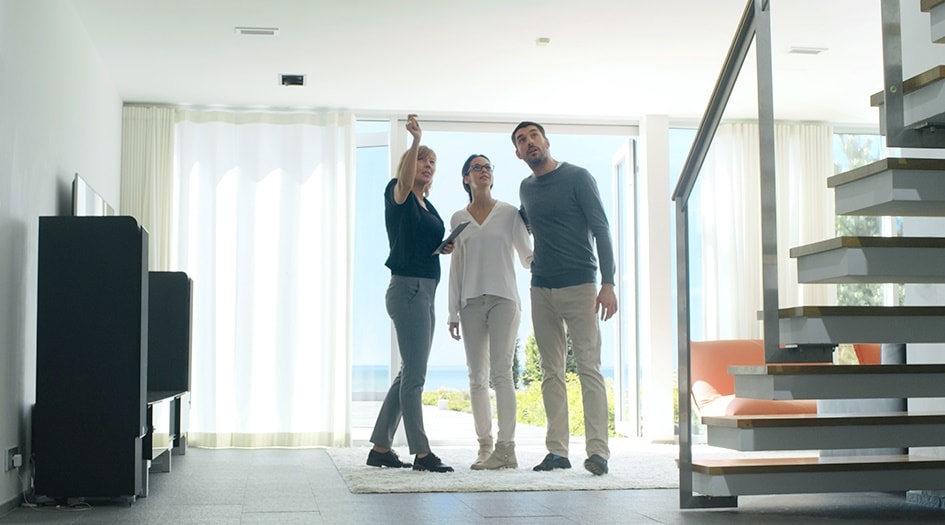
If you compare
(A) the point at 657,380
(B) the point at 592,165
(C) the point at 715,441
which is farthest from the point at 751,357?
(B) the point at 592,165

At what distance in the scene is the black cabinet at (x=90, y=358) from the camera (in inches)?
146

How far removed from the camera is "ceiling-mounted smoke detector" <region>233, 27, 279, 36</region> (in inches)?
209

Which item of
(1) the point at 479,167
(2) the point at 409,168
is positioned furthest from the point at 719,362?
(2) the point at 409,168

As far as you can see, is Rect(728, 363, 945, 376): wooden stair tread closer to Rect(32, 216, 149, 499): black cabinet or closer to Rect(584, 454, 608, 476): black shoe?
Rect(584, 454, 608, 476): black shoe

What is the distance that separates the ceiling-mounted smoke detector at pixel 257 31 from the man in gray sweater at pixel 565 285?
1.45 metres

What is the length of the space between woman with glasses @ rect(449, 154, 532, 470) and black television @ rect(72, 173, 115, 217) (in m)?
1.69

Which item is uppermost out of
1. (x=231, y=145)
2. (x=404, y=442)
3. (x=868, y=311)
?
(x=231, y=145)

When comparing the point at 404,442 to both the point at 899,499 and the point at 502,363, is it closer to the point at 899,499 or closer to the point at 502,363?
the point at 502,363

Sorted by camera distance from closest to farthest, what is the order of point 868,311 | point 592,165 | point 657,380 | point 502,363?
point 868,311 < point 502,363 < point 657,380 < point 592,165

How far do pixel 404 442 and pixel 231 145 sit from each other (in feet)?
7.31

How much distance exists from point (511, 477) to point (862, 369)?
5.47 feet

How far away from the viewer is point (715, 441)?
3332mm

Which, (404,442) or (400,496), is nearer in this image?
(400,496)

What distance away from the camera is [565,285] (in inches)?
184
